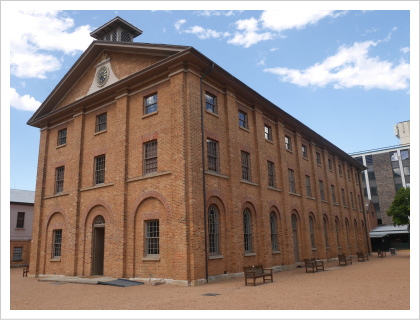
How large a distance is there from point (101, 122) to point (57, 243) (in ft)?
27.3

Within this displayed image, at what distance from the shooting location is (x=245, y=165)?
20.6 meters

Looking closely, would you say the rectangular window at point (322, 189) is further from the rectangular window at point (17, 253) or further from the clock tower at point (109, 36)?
the rectangular window at point (17, 253)

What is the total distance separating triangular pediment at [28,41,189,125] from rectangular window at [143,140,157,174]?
4335 millimetres

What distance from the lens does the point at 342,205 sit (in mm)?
34531

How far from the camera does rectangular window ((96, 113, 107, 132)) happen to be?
21.0 meters

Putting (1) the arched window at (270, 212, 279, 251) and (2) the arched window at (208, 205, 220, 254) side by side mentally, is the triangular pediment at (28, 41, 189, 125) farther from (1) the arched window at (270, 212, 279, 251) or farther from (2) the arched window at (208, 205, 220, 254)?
(1) the arched window at (270, 212, 279, 251)

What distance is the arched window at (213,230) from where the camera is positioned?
1689 centimetres

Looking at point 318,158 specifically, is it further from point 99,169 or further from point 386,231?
point 386,231

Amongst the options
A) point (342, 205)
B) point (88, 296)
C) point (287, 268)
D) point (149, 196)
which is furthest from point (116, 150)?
point (342, 205)

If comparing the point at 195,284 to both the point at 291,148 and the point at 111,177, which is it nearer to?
the point at 111,177

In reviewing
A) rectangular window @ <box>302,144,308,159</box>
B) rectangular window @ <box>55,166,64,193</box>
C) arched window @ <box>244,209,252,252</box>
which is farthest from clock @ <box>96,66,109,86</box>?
rectangular window @ <box>302,144,308,159</box>

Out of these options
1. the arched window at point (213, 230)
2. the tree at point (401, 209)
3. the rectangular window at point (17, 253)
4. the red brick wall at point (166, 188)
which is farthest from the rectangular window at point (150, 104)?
the tree at point (401, 209)

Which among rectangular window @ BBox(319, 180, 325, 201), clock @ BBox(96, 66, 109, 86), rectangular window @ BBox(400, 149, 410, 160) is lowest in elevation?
rectangular window @ BBox(319, 180, 325, 201)

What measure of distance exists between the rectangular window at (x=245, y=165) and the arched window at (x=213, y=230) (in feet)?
12.6
